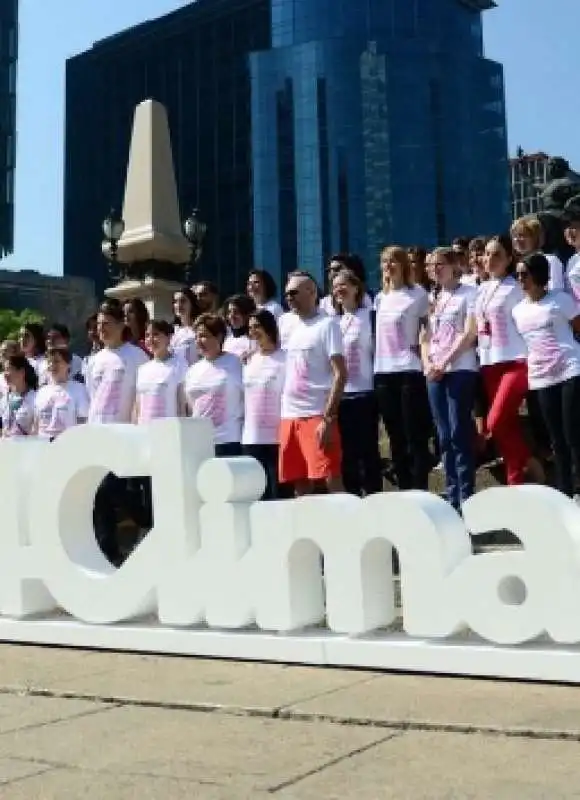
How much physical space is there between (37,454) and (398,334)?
251 centimetres

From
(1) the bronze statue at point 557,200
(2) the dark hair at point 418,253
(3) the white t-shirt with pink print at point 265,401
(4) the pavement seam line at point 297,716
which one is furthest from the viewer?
(1) the bronze statue at point 557,200

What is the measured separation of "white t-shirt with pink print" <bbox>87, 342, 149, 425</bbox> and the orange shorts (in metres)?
1.49

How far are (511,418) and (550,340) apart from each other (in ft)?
1.92

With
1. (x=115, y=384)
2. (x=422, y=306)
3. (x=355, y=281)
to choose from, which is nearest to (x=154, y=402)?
(x=115, y=384)

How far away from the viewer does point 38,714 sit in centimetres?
438

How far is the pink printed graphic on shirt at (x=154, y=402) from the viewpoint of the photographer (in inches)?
306

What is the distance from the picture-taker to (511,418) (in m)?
7.08

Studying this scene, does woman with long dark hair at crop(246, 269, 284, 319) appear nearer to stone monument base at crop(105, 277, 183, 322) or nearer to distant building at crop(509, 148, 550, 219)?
stone monument base at crop(105, 277, 183, 322)

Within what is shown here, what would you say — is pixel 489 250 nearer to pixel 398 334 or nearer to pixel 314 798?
pixel 398 334

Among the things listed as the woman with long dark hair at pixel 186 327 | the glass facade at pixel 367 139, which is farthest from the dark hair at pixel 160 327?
the glass facade at pixel 367 139

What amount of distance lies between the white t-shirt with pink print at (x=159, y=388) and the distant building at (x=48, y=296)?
60824mm

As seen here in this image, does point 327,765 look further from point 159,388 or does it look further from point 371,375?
point 159,388

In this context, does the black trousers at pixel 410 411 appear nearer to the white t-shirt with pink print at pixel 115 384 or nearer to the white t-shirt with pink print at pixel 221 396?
Answer: the white t-shirt with pink print at pixel 221 396

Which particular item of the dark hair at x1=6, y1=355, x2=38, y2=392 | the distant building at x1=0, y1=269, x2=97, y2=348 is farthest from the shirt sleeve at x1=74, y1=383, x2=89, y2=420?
the distant building at x1=0, y1=269, x2=97, y2=348
